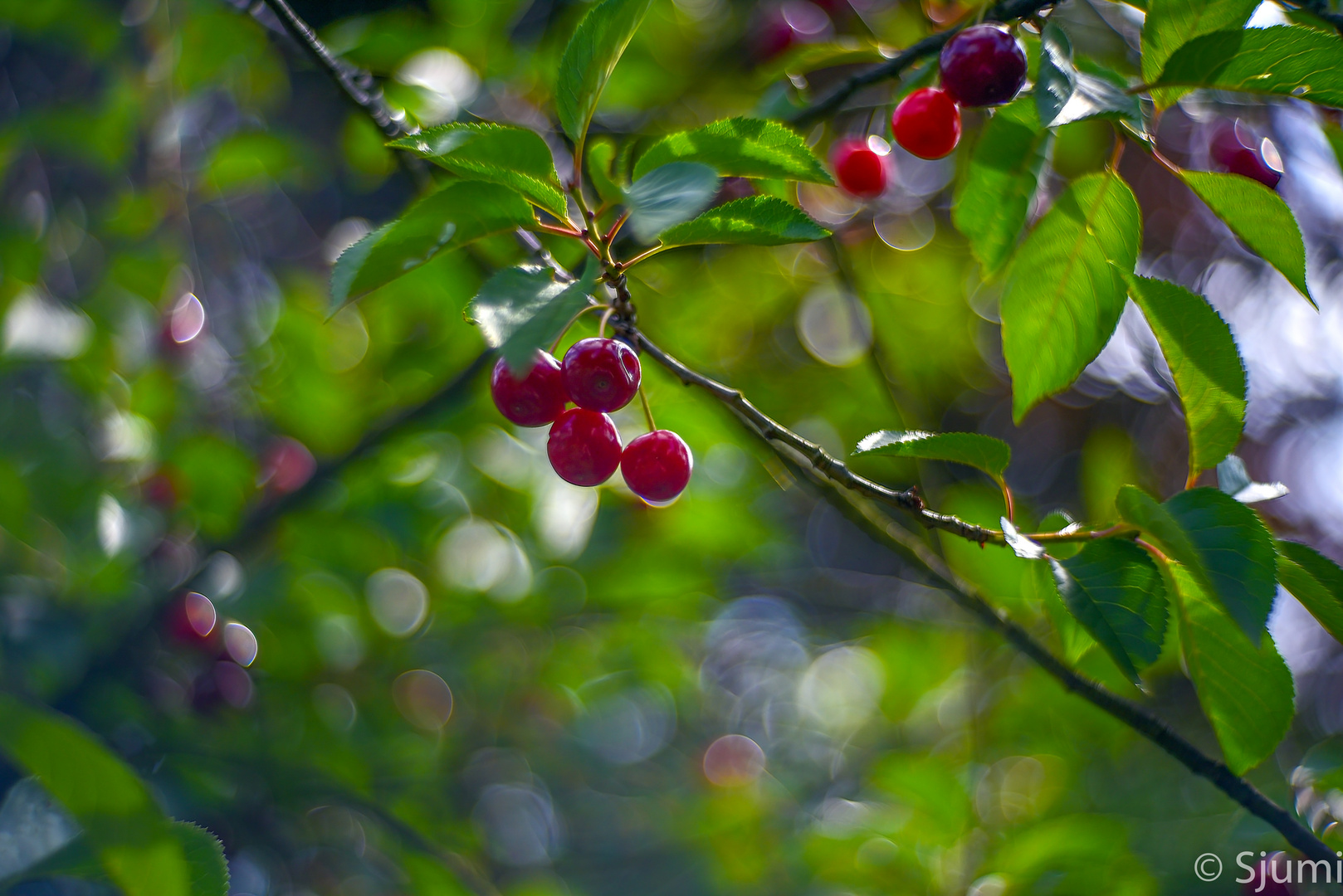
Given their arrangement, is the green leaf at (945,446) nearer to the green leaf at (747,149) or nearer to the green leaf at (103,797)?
the green leaf at (747,149)

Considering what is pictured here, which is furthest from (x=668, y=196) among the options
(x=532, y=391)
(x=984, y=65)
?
(x=984, y=65)

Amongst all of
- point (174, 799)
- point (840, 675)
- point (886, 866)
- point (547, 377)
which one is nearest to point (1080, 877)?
point (886, 866)

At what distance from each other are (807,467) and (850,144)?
813 millimetres

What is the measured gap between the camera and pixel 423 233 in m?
0.71

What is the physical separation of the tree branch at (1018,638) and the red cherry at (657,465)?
0.11 m

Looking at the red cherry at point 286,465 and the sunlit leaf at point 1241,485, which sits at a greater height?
the red cherry at point 286,465

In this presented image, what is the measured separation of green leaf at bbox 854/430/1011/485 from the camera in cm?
78

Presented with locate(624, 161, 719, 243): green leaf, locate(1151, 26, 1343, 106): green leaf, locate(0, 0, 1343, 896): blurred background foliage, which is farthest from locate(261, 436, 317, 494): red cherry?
locate(1151, 26, 1343, 106): green leaf

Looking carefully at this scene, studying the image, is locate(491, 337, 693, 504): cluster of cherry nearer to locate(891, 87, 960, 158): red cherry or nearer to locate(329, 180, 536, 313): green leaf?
locate(329, 180, 536, 313): green leaf

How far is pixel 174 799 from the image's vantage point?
1.64 meters

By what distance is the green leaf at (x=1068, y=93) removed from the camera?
27.8 inches

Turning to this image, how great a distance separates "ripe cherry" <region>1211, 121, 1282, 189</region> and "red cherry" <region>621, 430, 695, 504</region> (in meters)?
0.94

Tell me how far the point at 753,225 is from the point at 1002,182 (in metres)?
0.42

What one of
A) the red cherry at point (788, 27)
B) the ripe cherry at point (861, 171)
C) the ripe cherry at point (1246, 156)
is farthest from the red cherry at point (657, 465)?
the red cherry at point (788, 27)
